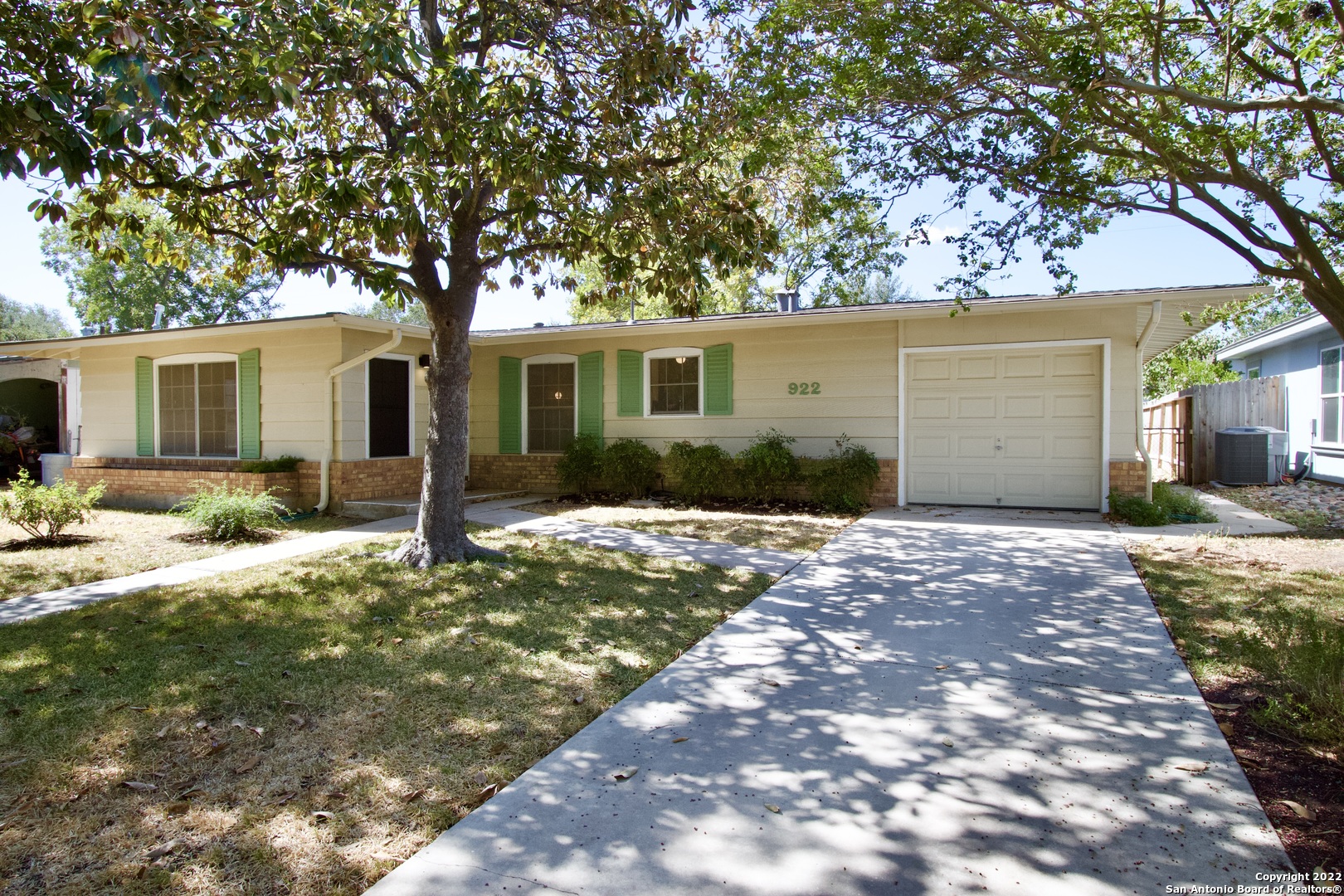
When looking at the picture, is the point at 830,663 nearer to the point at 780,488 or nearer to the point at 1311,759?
the point at 1311,759

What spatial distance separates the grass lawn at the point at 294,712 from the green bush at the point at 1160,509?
18.0 feet

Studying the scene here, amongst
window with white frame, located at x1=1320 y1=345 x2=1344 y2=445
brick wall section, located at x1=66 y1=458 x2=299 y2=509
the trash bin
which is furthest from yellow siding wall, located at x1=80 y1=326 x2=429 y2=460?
window with white frame, located at x1=1320 y1=345 x2=1344 y2=445

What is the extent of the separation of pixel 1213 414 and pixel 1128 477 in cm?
699

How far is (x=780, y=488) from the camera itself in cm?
1086

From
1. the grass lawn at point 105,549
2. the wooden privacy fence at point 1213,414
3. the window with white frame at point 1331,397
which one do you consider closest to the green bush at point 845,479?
the grass lawn at point 105,549

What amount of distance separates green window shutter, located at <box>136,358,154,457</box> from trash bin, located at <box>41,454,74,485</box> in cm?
216

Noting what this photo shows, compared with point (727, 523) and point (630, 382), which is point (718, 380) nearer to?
point (630, 382)

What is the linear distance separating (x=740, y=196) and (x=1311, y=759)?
5.14m

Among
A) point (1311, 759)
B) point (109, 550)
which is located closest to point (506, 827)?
point (1311, 759)

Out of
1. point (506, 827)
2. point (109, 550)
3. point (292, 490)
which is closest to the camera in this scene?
point (506, 827)

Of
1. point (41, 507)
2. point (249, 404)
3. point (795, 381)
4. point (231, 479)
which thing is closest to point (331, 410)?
point (249, 404)

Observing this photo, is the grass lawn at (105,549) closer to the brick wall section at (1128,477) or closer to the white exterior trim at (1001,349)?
the white exterior trim at (1001,349)

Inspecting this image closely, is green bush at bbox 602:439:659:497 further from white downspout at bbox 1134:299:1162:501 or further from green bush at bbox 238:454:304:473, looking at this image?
white downspout at bbox 1134:299:1162:501

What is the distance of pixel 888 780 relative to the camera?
2850 millimetres
